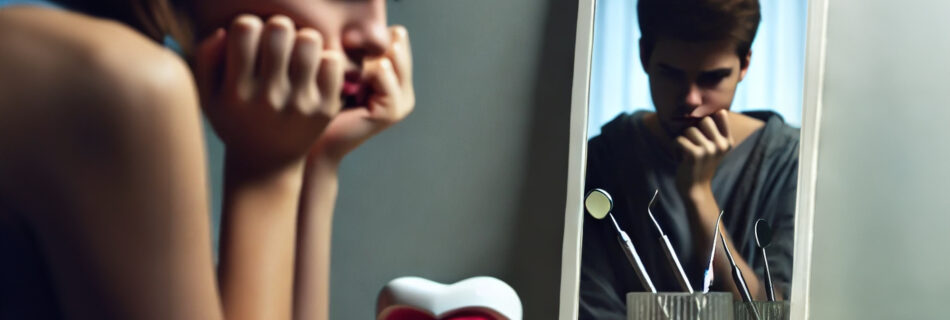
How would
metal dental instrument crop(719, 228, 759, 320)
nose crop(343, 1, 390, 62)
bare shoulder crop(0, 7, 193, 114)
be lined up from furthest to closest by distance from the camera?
metal dental instrument crop(719, 228, 759, 320)
nose crop(343, 1, 390, 62)
bare shoulder crop(0, 7, 193, 114)

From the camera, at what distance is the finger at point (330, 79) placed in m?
0.69

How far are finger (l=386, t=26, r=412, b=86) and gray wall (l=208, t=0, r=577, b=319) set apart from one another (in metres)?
0.08

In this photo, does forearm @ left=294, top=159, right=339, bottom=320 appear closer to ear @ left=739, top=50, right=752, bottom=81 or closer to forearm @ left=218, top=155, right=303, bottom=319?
forearm @ left=218, top=155, right=303, bottom=319

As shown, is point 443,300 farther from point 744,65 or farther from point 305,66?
point 744,65

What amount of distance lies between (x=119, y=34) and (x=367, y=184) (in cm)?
49

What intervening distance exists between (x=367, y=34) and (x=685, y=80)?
2.75ft

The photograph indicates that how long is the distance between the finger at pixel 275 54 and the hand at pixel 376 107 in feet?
0.33

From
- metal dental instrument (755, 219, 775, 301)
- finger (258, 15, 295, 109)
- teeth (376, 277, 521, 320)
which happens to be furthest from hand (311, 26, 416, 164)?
metal dental instrument (755, 219, 775, 301)

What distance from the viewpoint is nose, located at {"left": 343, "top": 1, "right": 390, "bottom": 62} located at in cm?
73

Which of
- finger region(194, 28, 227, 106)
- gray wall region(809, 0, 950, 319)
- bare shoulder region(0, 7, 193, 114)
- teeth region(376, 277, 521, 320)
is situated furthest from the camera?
gray wall region(809, 0, 950, 319)

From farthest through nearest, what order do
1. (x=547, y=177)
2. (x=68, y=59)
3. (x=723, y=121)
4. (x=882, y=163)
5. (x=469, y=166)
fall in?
(x=882, y=163), (x=723, y=121), (x=547, y=177), (x=469, y=166), (x=68, y=59)

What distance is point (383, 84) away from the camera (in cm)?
80

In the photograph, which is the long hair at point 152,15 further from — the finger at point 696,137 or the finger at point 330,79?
the finger at point 696,137

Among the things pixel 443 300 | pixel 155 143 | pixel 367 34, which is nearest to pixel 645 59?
pixel 443 300
